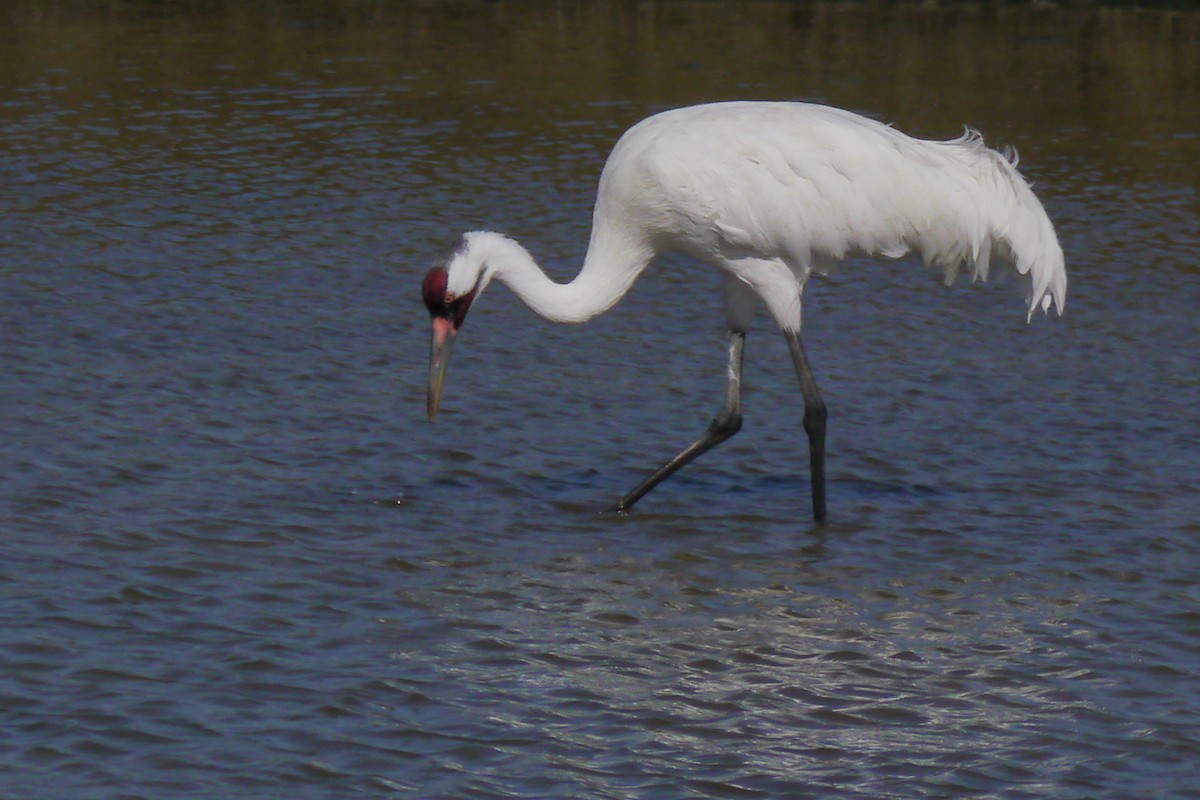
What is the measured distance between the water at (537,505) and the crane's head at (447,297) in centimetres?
49

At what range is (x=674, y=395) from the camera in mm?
8930

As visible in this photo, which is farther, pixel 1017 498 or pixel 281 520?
pixel 1017 498

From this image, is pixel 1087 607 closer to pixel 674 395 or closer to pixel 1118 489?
pixel 1118 489

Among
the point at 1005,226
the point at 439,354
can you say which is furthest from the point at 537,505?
the point at 1005,226

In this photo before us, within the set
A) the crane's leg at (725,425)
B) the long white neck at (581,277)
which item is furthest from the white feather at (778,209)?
the crane's leg at (725,425)

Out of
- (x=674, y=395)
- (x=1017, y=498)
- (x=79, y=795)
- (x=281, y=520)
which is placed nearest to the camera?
(x=79, y=795)

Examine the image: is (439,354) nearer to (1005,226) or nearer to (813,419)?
(813,419)

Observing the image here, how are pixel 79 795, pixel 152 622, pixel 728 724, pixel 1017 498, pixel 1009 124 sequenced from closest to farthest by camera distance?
pixel 79 795, pixel 728 724, pixel 152 622, pixel 1017 498, pixel 1009 124

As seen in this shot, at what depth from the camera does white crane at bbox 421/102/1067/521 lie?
7273mm

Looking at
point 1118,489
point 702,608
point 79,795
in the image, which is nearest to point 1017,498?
point 1118,489

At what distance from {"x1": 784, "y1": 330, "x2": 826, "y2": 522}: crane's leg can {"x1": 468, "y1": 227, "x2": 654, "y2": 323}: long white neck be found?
604 millimetres

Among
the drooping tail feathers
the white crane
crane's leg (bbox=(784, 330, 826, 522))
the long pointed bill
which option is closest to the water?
crane's leg (bbox=(784, 330, 826, 522))

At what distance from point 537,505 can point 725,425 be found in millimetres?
769

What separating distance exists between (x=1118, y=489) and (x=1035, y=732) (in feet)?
7.83
